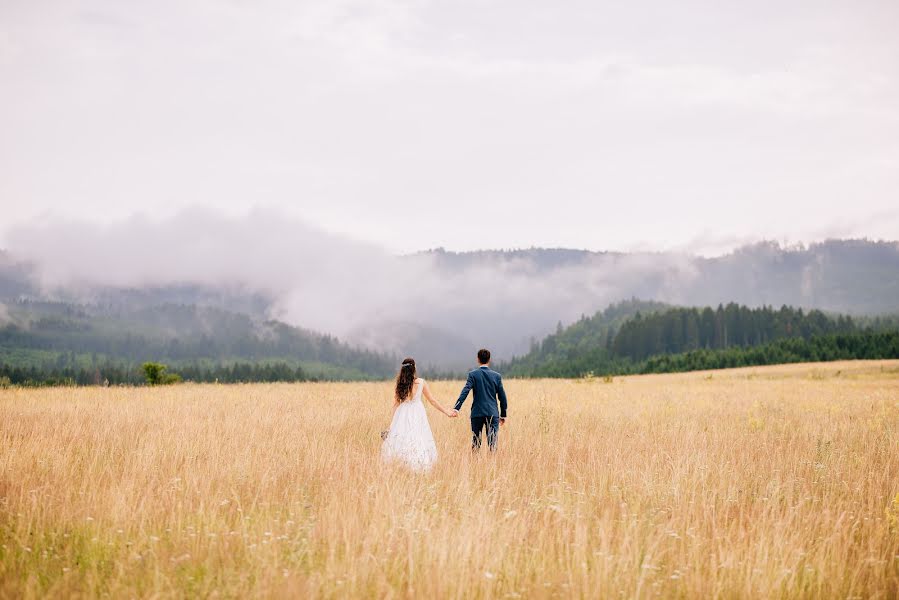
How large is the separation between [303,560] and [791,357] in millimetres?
138694

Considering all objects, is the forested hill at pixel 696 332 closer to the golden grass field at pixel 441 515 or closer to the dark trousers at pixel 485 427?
the dark trousers at pixel 485 427

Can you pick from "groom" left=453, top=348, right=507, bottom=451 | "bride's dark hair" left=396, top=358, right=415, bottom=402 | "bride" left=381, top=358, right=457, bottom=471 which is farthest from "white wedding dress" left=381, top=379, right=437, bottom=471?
"groom" left=453, top=348, right=507, bottom=451

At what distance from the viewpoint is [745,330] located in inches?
6806

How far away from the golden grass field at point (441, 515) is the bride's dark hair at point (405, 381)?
1.24m

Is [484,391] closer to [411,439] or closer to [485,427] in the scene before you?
[485,427]

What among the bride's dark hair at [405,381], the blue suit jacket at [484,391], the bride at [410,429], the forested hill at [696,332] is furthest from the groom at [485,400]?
the forested hill at [696,332]

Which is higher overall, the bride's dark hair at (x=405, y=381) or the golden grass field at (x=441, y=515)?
the bride's dark hair at (x=405, y=381)

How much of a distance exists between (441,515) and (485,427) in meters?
4.55

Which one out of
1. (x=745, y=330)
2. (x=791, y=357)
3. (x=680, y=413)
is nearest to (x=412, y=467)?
(x=680, y=413)

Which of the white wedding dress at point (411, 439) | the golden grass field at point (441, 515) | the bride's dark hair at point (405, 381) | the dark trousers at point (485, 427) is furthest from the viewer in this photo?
the dark trousers at point (485, 427)

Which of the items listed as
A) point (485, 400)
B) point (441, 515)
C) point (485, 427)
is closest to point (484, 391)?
→ point (485, 400)

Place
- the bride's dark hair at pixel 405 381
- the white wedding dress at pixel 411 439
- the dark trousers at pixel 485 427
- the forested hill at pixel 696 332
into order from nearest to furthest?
the white wedding dress at pixel 411 439, the bride's dark hair at pixel 405 381, the dark trousers at pixel 485 427, the forested hill at pixel 696 332

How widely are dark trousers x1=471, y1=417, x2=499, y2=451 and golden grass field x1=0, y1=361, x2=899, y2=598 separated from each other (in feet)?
1.55

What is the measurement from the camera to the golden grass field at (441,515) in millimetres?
4609
